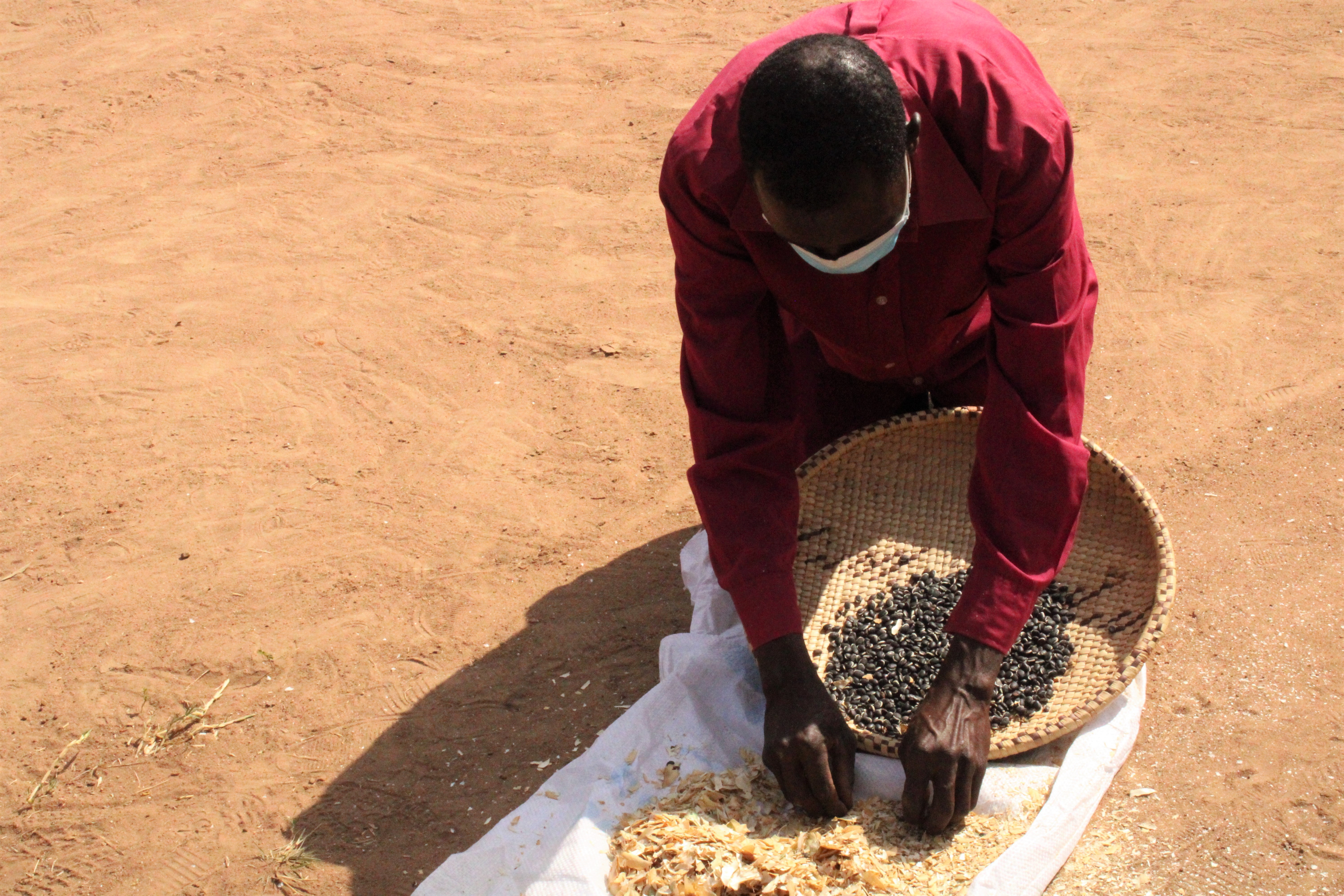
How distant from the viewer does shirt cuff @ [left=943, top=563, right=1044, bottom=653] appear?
2.37 meters

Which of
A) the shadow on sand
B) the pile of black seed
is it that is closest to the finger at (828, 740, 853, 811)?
the pile of black seed

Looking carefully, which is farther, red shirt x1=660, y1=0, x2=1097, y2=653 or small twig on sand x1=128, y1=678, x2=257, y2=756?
small twig on sand x1=128, y1=678, x2=257, y2=756

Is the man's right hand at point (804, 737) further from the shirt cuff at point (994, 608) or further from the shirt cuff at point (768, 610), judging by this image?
the shirt cuff at point (994, 608)

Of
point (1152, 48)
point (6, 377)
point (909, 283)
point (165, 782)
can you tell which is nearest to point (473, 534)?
point (165, 782)

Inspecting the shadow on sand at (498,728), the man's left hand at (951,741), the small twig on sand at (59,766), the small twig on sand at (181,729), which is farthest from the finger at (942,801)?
the small twig on sand at (59,766)

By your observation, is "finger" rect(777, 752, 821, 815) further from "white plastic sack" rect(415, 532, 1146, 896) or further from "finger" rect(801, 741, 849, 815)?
"white plastic sack" rect(415, 532, 1146, 896)

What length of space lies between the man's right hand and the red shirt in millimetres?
86

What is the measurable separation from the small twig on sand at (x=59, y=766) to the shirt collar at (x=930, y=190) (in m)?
2.17

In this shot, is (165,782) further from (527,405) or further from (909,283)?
(909,283)

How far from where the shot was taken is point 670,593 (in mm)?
3357

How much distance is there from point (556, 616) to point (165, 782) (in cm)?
107

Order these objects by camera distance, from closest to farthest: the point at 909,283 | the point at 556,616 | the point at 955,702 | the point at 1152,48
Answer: the point at 955,702 < the point at 909,283 < the point at 556,616 < the point at 1152,48

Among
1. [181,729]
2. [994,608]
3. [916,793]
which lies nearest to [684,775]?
[916,793]

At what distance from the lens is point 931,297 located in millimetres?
2580
